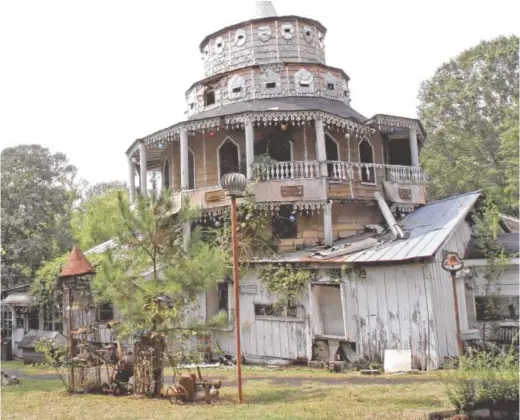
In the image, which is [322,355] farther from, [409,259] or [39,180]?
[39,180]

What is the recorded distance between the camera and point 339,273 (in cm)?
1548

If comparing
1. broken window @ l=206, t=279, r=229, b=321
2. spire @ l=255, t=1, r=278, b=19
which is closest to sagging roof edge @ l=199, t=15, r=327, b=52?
spire @ l=255, t=1, r=278, b=19

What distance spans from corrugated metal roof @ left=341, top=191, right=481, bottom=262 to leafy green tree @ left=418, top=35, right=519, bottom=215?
14534mm

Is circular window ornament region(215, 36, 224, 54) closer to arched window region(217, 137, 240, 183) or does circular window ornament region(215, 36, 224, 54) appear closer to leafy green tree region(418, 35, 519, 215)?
arched window region(217, 137, 240, 183)

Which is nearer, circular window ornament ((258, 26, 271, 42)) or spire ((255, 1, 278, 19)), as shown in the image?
circular window ornament ((258, 26, 271, 42))

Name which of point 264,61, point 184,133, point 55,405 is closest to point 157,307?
point 55,405

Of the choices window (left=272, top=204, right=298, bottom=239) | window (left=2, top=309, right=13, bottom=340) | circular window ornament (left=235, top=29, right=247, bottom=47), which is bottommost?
window (left=2, top=309, right=13, bottom=340)

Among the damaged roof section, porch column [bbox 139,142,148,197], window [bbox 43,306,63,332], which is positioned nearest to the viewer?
the damaged roof section

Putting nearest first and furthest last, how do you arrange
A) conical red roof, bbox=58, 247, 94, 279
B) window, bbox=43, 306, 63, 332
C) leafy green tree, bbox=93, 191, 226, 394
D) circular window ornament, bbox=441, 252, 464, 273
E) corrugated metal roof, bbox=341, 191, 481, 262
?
1. leafy green tree, bbox=93, 191, 226, 394
2. circular window ornament, bbox=441, 252, 464, 273
3. conical red roof, bbox=58, 247, 94, 279
4. corrugated metal roof, bbox=341, 191, 481, 262
5. window, bbox=43, 306, 63, 332

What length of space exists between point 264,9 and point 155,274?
17728 millimetres

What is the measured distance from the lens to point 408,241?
1559 centimetres

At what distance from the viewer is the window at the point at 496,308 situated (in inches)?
601

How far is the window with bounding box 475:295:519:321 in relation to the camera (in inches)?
601

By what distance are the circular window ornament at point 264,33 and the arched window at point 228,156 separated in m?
5.68
